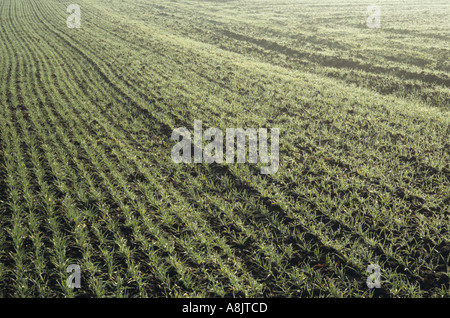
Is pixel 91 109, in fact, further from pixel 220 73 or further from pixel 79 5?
pixel 79 5

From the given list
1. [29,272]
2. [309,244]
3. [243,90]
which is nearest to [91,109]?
[243,90]

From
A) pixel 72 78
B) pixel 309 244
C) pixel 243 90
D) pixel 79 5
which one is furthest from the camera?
pixel 79 5

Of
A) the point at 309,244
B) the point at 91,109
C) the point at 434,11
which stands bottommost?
the point at 309,244

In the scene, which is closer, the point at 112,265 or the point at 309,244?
the point at 112,265

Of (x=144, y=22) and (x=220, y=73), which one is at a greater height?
(x=144, y=22)
